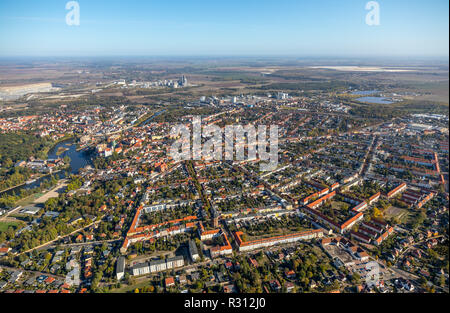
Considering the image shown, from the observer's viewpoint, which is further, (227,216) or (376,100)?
(376,100)

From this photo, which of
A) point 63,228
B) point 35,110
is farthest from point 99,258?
point 35,110

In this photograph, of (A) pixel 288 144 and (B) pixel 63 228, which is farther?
(A) pixel 288 144

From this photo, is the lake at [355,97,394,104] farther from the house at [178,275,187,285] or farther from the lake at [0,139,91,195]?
the house at [178,275,187,285]

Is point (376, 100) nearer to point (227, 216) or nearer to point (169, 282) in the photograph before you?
point (227, 216)

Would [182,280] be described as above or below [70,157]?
below

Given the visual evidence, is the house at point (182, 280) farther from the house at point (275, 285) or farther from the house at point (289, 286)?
the house at point (289, 286)

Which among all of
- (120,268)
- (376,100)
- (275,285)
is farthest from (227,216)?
(376,100)

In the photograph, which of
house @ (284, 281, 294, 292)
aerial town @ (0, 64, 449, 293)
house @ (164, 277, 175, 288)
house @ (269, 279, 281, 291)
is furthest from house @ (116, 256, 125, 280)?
house @ (284, 281, 294, 292)

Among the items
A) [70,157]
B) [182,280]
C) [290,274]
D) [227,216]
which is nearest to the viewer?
[182,280]

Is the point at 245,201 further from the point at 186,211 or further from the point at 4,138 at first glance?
the point at 4,138

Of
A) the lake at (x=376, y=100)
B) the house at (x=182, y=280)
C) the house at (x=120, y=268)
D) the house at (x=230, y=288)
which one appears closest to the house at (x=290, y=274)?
the house at (x=230, y=288)

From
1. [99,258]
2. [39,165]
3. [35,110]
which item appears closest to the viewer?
[99,258]
